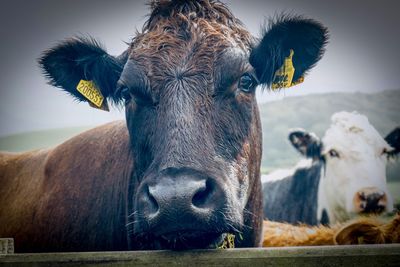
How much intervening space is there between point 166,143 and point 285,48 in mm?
1189

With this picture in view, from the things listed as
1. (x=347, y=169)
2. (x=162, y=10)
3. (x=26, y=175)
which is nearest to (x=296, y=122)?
(x=347, y=169)

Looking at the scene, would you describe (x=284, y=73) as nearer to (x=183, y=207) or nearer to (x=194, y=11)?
(x=194, y=11)

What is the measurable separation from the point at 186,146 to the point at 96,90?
1311mm

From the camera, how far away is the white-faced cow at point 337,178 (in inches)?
208

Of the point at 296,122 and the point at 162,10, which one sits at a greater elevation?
the point at 162,10

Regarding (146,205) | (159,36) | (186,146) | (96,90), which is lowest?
(146,205)

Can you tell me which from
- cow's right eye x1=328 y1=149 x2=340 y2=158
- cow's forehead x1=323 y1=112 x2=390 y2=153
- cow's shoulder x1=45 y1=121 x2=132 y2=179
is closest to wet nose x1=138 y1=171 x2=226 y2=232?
cow's shoulder x1=45 y1=121 x2=132 y2=179

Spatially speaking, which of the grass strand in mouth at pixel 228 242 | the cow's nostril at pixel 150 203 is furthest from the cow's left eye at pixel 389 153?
the cow's nostril at pixel 150 203

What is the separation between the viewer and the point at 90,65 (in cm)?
419

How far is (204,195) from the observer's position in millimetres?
2973

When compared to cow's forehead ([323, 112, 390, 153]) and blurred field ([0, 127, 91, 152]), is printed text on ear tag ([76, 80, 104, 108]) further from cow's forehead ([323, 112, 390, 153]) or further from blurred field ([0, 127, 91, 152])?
cow's forehead ([323, 112, 390, 153])

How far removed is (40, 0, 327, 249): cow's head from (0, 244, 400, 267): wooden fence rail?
84 mm

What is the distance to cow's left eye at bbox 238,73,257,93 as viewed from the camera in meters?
3.59

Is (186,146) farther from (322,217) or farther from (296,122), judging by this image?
(322,217)
